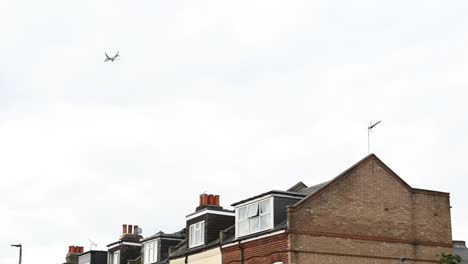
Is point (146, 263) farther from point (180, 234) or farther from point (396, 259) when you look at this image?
point (396, 259)

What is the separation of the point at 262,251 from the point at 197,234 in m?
7.48

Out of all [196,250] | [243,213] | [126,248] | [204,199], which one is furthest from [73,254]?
[243,213]

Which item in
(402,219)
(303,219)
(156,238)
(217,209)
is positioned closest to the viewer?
(303,219)

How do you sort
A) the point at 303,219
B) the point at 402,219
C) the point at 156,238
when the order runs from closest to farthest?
1. the point at 303,219
2. the point at 402,219
3. the point at 156,238

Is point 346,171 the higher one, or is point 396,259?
point 346,171

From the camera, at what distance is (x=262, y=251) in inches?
1554

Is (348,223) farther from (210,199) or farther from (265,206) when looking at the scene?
(210,199)

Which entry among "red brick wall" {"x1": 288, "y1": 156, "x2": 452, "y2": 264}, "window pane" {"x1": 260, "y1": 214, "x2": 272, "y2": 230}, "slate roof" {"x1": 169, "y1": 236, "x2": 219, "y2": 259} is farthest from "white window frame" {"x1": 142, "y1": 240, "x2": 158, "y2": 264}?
"red brick wall" {"x1": 288, "y1": 156, "x2": 452, "y2": 264}

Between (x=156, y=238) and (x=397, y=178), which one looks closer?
(x=397, y=178)

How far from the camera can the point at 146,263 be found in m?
51.0

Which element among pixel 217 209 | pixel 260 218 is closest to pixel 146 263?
pixel 217 209

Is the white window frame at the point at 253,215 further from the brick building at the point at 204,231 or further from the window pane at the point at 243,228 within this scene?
the brick building at the point at 204,231

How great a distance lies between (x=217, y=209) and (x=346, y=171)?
Result: 8.91m

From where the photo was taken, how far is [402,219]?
1644 inches
